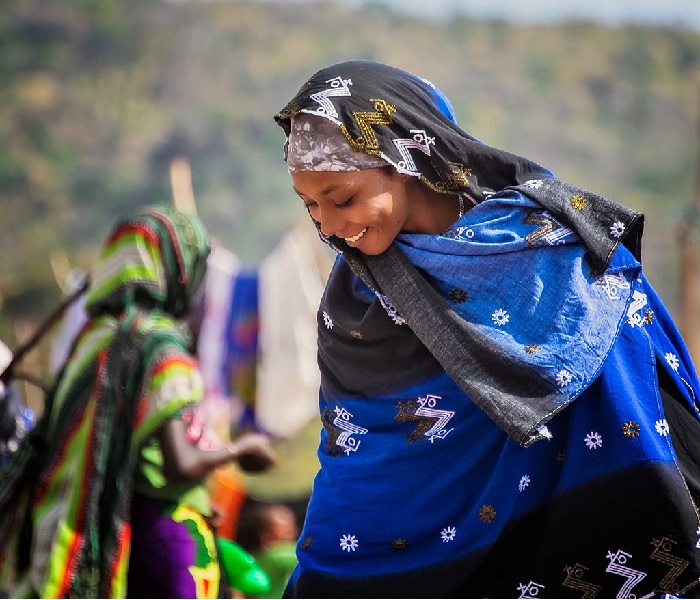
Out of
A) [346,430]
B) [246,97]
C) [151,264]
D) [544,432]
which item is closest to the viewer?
[544,432]

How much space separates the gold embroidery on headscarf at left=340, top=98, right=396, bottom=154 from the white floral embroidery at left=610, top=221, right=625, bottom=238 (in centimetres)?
55

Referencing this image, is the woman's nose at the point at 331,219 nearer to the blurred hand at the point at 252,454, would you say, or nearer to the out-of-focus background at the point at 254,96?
the blurred hand at the point at 252,454

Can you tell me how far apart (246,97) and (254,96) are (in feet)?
0.52

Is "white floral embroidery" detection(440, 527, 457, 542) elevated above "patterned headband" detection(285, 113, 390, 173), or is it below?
below

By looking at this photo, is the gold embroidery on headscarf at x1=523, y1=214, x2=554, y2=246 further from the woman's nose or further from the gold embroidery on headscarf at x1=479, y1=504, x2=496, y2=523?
the gold embroidery on headscarf at x1=479, y1=504, x2=496, y2=523

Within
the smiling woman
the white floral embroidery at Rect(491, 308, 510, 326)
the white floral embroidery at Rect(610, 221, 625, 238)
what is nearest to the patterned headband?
the smiling woman

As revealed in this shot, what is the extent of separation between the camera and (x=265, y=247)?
1764cm

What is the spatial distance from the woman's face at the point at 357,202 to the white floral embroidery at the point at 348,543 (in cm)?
71

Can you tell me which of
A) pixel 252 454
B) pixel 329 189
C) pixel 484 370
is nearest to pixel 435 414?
pixel 484 370

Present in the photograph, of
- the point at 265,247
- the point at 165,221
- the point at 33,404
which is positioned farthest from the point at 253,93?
the point at 165,221

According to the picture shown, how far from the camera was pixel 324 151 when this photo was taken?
8.54 ft

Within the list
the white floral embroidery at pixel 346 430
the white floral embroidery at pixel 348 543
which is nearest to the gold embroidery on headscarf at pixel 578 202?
the white floral embroidery at pixel 346 430

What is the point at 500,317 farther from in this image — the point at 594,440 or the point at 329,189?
the point at 329,189

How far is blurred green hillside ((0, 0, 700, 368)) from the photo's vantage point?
66.3 feet
